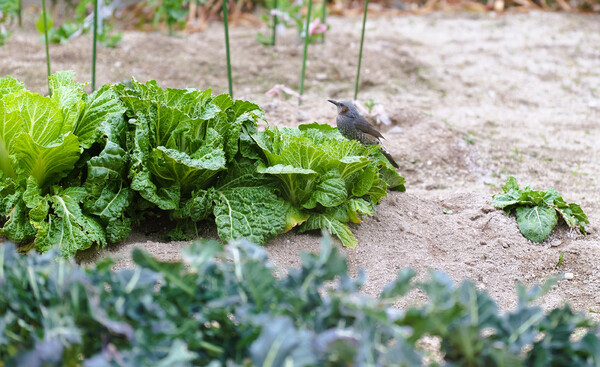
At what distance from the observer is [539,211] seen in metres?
3.45

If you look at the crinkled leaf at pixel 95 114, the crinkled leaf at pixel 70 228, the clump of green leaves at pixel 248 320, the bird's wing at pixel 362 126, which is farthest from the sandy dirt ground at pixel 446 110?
the clump of green leaves at pixel 248 320

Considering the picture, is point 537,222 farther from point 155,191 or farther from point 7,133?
point 7,133

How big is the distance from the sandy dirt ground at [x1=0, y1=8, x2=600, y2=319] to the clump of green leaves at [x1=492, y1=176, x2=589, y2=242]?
62 mm

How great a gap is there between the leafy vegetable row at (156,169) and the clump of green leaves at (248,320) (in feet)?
4.07

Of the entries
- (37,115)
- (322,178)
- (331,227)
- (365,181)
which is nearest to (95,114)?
(37,115)

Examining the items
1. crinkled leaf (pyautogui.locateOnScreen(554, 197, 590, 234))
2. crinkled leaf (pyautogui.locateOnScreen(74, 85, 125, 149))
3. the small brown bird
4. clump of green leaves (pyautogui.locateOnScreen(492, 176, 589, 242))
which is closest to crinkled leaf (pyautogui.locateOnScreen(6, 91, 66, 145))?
crinkled leaf (pyautogui.locateOnScreen(74, 85, 125, 149))

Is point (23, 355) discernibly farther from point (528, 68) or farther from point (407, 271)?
point (528, 68)

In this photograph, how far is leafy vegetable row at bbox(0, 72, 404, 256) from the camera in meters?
2.81

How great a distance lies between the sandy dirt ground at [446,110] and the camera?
315 cm

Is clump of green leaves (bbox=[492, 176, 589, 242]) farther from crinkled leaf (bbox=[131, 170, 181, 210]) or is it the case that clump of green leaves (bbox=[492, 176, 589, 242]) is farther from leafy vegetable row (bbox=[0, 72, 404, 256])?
crinkled leaf (bbox=[131, 170, 181, 210])

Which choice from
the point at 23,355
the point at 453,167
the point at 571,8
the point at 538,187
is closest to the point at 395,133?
the point at 453,167

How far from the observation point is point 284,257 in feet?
9.70

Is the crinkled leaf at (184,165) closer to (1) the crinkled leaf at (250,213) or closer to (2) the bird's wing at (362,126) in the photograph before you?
(1) the crinkled leaf at (250,213)

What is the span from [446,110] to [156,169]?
3.67 metres
